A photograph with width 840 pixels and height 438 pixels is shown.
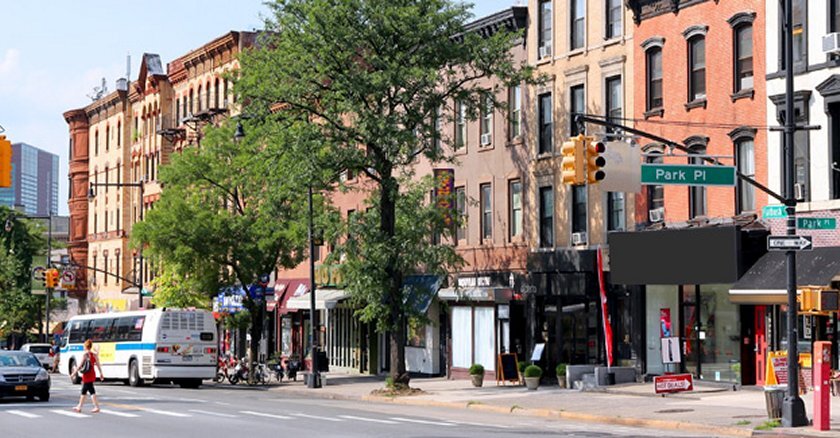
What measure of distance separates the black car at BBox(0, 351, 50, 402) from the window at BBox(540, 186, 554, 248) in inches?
644

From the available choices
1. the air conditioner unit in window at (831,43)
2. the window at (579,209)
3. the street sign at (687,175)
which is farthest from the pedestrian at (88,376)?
the air conditioner unit in window at (831,43)

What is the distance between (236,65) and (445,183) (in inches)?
1082

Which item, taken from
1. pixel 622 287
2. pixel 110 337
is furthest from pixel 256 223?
pixel 622 287

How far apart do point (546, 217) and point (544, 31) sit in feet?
20.1

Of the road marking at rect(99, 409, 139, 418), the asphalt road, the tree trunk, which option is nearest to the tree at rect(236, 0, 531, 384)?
the tree trunk

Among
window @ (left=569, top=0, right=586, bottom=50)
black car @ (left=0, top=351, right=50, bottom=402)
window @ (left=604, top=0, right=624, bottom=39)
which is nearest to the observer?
black car @ (left=0, top=351, right=50, bottom=402)

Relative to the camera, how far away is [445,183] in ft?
A: 149

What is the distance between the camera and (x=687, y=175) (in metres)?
26.2

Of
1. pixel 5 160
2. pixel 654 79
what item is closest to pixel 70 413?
pixel 5 160

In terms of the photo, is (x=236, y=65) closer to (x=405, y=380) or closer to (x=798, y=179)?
(x=405, y=380)

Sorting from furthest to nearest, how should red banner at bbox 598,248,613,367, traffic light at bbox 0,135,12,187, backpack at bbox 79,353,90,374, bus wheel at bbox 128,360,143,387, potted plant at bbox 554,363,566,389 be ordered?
1. bus wheel at bbox 128,360,143,387
2. potted plant at bbox 554,363,566,389
3. red banner at bbox 598,248,613,367
4. backpack at bbox 79,353,90,374
5. traffic light at bbox 0,135,12,187

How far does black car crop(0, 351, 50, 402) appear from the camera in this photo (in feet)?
117

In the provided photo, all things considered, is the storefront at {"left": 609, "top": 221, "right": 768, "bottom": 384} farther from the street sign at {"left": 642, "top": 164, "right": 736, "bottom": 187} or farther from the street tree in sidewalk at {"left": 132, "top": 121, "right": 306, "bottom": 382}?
the street tree in sidewalk at {"left": 132, "top": 121, "right": 306, "bottom": 382}

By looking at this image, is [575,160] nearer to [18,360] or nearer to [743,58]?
[743,58]
